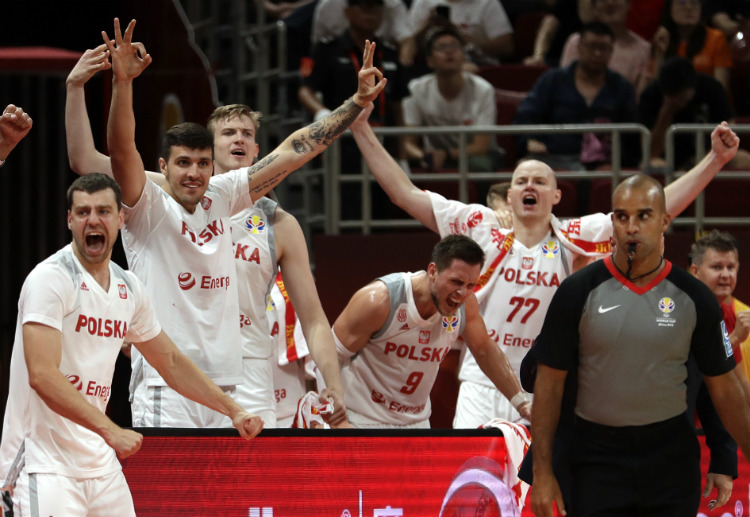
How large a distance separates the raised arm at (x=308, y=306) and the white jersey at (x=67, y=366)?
4.32ft

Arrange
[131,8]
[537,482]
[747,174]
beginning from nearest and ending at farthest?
1. [537,482]
2. [747,174]
3. [131,8]

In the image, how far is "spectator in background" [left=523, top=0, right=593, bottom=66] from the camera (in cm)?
1234

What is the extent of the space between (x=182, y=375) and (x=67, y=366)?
628 mm

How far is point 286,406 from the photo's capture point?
7266 millimetres

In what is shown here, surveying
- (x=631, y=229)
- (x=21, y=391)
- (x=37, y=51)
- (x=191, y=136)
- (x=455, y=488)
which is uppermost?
(x=37, y=51)

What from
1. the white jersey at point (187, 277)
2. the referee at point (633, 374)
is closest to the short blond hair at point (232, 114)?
the white jersey at point (187, 277)

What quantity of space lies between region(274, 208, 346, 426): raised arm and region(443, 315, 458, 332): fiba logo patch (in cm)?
69

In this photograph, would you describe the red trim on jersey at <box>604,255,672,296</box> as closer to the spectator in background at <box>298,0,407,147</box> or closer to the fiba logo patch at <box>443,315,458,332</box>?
the fiba logo patch at <box>443,315,458,332</box>

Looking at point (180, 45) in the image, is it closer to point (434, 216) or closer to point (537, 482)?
point (434, 216)

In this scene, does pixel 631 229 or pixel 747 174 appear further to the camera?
pixel 747 174

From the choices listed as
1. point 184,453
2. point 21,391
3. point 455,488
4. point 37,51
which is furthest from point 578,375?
point 37,51

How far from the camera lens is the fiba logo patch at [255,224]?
6457 mm

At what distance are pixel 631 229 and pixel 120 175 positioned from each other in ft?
7.93

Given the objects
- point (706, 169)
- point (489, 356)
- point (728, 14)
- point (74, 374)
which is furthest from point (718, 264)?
point (728, 14)
